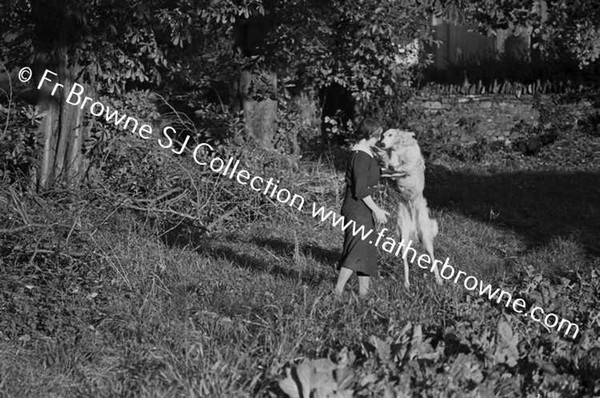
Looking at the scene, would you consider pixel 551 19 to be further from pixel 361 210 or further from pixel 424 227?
pixel 361 210

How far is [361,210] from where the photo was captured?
9.66 metres

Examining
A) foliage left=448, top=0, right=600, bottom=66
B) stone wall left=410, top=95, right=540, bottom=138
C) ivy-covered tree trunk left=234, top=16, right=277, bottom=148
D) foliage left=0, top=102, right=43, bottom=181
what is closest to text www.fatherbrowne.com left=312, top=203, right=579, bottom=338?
foliage left=448, top=0, right=600, bottom=66

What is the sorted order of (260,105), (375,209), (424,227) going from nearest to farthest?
(375,209), (424,227), (260,105)

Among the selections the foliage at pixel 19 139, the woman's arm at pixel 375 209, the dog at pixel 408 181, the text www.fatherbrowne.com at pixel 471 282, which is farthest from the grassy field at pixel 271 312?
the foliage at pixel 19 139

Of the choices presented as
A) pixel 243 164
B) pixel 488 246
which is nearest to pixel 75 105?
pixel 243 164

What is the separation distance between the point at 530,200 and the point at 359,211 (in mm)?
6560

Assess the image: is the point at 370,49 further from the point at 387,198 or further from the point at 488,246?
the point at 488,246

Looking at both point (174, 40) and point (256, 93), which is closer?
point (174, 40)

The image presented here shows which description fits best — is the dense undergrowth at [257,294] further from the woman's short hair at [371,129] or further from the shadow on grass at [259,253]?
the woman's short hair at [371,129]

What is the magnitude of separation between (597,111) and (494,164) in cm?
289

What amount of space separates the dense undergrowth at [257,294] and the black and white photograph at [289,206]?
3 cm

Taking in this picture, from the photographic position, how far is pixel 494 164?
18844mm

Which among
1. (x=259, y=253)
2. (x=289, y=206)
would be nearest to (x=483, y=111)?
(x=289, y=206)

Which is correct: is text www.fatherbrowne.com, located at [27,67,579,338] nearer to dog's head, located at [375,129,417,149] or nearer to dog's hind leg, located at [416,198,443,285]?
dog's hind leg, located at [416,198,443,285]
